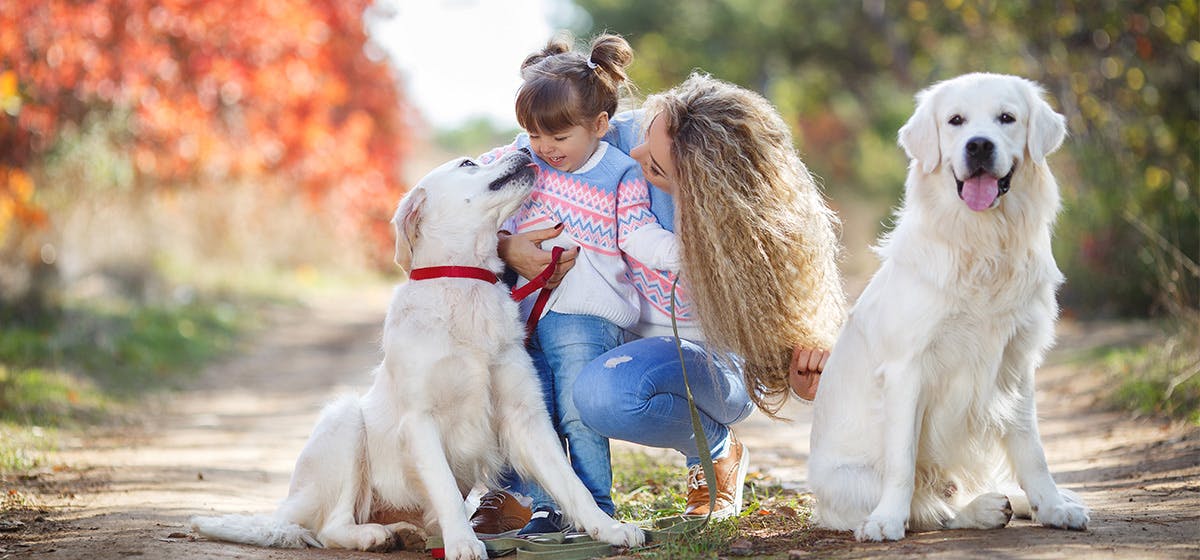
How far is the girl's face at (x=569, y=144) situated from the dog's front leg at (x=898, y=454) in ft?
4.48

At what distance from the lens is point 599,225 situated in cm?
411

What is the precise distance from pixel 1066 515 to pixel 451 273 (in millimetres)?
2073

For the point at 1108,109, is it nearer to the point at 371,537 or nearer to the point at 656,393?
the point at 656,393

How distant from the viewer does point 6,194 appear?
858cm

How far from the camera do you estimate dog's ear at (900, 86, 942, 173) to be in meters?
3.49

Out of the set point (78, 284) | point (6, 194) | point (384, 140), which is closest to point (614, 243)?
point (6, 194)

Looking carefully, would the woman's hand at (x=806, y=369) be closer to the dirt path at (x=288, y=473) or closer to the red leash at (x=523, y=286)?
the dirt path at (x=288, y=473)

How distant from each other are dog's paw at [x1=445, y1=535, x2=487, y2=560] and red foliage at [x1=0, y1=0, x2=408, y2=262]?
443 cm

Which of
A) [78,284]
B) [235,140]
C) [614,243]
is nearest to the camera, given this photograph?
[614,243]

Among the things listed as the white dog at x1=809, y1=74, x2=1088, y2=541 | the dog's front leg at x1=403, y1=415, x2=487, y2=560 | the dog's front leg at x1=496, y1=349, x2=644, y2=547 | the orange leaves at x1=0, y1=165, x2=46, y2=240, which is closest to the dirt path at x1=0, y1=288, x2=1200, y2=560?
the white dog at x1=809, y1=74, x2=1088, y2=541

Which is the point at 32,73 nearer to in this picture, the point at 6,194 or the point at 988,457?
the point at 6,194

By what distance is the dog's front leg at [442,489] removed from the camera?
369 centimetres

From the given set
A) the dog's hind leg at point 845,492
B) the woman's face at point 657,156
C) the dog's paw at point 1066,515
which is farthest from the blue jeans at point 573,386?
the dog's paw at point 1066,515

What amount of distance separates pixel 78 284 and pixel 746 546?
948 centimetres
